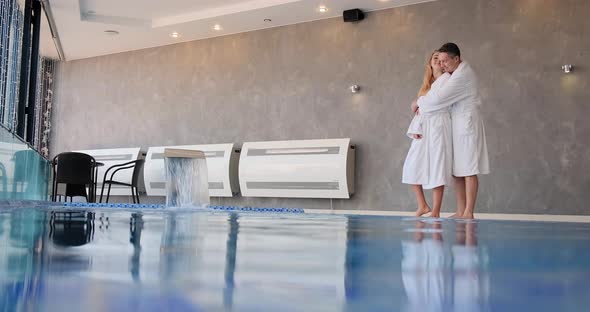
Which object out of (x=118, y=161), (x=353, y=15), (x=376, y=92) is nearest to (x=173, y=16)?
(x=118, y=161)

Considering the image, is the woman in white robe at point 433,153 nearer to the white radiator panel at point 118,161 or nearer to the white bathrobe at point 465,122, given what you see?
the white bathrobe at point 465,122

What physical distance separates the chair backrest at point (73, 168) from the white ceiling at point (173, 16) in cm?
189

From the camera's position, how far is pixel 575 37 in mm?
5336

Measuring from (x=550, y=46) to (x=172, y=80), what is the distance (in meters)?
5.16

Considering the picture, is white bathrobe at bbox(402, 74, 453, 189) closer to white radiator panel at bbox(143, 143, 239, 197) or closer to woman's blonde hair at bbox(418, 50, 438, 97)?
woman's blonde hair at bbox(418, 50, 438, 97)

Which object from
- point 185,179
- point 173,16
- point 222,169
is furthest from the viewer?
point 173,16

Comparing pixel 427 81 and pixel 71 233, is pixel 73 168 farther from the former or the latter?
pixel 71 233

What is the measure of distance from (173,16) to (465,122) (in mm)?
4824

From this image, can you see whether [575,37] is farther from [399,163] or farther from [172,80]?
[172,80]

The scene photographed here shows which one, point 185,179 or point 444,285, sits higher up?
point 185,179

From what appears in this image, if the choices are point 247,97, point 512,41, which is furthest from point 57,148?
point 512,41

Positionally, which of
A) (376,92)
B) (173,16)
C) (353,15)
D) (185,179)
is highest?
(173,16)

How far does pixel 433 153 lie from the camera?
3.67 metres

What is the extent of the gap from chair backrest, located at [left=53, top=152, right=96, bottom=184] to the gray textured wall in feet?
5.53
